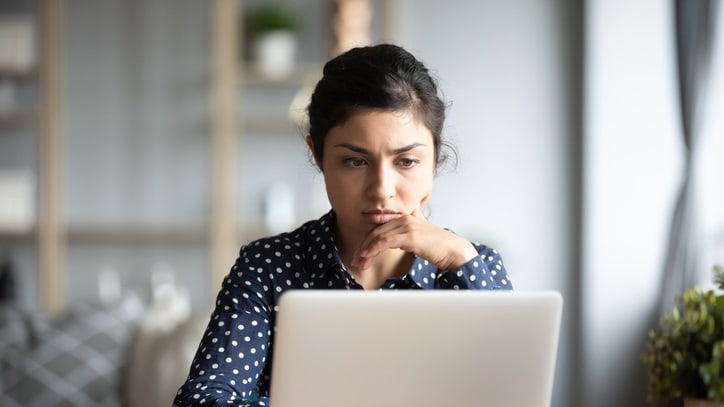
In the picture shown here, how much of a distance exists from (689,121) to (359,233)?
2735 mm

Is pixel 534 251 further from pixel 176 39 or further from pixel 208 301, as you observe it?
pixel 176 39

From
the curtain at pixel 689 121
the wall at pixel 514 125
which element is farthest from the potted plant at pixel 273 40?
the curtain at pixel 689 121

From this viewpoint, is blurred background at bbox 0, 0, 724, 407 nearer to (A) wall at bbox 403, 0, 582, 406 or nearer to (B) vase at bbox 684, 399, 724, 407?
(A) wall at bbox 403, 0, 582, 406

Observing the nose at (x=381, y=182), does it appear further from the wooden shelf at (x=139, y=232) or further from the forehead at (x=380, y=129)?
the wooden shelf at (x=139, y=232)

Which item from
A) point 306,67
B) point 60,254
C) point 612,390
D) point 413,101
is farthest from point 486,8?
point 413,101

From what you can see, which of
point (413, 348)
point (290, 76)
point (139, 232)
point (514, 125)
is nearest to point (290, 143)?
point (290, 76)

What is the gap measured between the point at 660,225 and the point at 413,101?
308 centimetres

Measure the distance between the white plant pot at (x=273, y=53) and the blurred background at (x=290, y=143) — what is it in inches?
0.7

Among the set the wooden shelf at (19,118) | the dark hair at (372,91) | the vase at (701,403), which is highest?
the dark hair at (372,91)

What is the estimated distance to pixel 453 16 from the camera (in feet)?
16.7

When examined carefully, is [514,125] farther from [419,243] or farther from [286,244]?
[419,243]

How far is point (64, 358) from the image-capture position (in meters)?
3.86

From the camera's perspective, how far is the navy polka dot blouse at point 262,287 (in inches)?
60.0

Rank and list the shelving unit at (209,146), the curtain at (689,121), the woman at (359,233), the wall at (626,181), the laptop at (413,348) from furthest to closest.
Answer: the shelving unit at (209,146)
the wall at (626,181)
the curtain at (689,121)
the woman at (359,233)
the laptop at (413,348)
